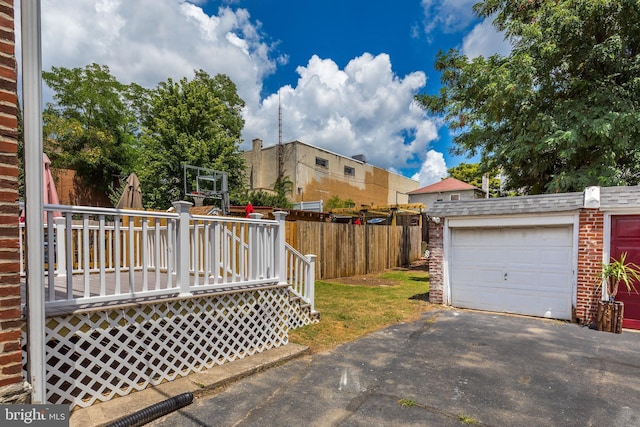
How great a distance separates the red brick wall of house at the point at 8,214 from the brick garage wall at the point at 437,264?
756 centimetres

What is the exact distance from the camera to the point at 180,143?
17594 mm

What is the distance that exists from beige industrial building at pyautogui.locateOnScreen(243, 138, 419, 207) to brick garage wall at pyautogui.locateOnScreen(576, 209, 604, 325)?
809 inches

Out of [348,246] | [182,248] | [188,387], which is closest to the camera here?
[188,387]

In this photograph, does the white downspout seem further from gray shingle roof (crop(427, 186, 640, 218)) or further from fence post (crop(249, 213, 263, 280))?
gray shingle roof (crop(427, 186, 640, 218))

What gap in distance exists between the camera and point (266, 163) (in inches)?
1069

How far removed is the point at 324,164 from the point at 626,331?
23.9 metres

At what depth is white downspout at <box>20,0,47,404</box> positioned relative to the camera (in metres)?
2.23

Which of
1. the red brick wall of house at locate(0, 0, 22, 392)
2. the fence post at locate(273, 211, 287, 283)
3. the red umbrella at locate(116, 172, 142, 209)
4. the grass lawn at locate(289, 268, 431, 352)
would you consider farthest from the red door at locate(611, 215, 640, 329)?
the red umbrella at locate(116, 172, 142, 209)

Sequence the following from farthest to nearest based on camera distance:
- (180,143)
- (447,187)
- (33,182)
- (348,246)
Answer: (447,187) → (180,143) → (348,246) → (33,182)

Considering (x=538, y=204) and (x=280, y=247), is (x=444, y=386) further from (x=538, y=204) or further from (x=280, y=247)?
(x=538, y=204)

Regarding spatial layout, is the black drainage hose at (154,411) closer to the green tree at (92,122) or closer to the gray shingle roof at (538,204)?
the gray shingle roof at (538,204)

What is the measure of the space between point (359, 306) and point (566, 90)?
366 inches

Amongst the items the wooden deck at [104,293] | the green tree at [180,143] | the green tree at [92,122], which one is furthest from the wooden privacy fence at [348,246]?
the green tree at [92,122]

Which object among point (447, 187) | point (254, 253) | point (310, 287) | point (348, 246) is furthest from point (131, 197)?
point (447, 187)
